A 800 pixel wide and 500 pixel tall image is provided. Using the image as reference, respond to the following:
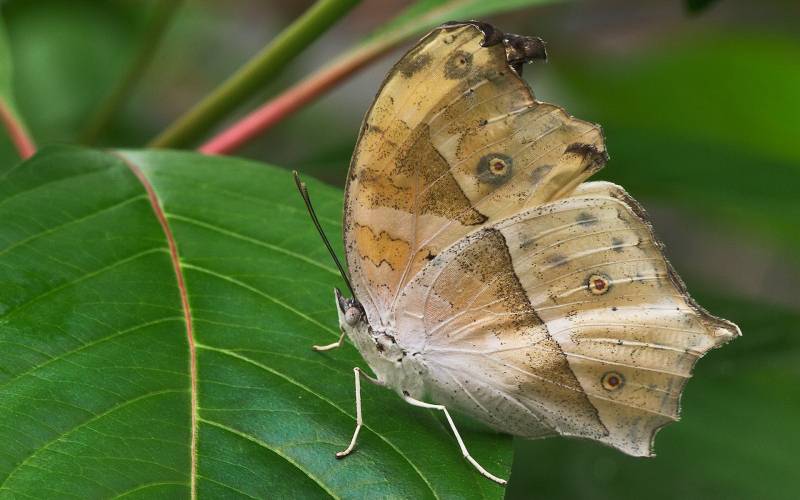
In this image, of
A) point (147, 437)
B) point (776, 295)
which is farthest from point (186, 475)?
point (776, 295)

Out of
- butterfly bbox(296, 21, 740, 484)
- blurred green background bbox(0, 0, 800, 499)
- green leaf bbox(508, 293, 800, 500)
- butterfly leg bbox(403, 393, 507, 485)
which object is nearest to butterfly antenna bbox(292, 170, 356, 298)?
butterfly bbox(296, 21, 740, 484)

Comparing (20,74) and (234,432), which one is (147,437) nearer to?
(234,432)

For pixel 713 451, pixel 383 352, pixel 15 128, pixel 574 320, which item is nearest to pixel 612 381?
pixel 574 320

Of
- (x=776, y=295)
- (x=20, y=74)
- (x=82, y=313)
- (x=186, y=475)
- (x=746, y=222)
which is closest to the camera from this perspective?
(x=186, y=475)

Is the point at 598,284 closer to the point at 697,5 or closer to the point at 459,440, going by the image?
the point at 459,440

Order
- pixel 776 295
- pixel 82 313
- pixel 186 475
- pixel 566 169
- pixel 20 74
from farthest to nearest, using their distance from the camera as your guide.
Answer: pixel 776 295 → pixel 20 74 → pixel 566 169 → pixel 82 313 → pixel 186 475

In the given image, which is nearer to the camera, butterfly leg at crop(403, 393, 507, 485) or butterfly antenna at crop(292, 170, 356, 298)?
butterfly leg at crop(403, 393, 507, 485)

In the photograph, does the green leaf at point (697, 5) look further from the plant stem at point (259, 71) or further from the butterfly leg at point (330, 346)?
the butterfly leg at point (330, 346)

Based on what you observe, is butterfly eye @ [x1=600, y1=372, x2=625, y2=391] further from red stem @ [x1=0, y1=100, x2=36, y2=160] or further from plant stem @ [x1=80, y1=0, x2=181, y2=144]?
plant stem @ [x1=80, y1=0, x2=181, y2=144]
